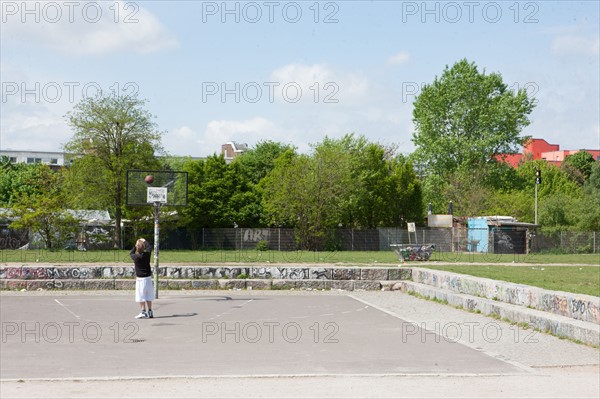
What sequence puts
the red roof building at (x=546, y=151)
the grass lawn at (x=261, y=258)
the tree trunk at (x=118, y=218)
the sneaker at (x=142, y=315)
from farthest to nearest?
1. the red roof building at (x=546, y=151)
2. the tree trunk at (x=118, y=218)
3. the grass lawn at (x=261, y=258)
4. the sneaker at (x=142, y=315)

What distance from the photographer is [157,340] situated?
45.9 feet

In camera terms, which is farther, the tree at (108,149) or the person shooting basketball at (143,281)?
the tree at (108,149)

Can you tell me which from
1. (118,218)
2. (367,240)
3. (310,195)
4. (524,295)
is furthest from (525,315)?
(367,240)

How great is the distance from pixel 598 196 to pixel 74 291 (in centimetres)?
5928

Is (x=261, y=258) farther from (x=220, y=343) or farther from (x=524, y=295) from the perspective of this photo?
(x=220, y=343)

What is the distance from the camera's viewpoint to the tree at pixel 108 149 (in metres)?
56.7

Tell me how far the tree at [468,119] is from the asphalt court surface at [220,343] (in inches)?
2263

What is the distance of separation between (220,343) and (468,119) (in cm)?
6661

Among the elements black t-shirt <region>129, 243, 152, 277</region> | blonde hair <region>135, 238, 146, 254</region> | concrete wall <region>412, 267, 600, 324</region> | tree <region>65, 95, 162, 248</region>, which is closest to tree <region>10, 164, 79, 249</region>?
tree <region>65, 95, 162, 248</region>

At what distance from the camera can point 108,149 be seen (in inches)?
2274

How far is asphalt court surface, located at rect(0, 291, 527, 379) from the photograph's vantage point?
11.0 m

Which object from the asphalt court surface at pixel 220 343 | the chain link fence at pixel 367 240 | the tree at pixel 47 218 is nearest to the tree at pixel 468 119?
the chain link fence at pixel 367 240

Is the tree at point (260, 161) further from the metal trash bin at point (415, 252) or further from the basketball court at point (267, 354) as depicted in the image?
the basketball court at point (267, 354)

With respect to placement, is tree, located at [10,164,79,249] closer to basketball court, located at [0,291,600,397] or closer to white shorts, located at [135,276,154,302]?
basketball court, located at [0,291,600,397]
